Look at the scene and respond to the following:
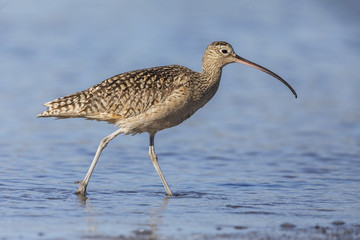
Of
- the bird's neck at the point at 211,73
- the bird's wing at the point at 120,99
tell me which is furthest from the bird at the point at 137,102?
the bird's neck at the point at 211,73

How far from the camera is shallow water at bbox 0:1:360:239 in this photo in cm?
784

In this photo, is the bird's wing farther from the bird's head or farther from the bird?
the bird's head

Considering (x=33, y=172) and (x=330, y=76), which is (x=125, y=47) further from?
(x=33, y=172)

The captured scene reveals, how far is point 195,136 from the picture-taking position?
534 inches

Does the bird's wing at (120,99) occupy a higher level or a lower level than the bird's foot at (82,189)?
higher

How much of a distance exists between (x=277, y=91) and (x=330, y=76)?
1853 mm

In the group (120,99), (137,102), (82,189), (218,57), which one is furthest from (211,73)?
(82,189)

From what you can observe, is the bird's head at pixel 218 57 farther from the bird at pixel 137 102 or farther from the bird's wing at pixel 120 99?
the bird's wing at pixel 120 99

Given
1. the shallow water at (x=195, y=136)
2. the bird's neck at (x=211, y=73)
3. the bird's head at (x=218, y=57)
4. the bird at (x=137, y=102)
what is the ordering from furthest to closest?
the bird's head at (x=218, y=57)
the bird's neck at (x=211, y=73)
the bird at (x=137, y=102)
the shallow water at (x=195, y=136)

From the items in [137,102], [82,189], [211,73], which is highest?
[211,73]

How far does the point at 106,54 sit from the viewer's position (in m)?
19.4

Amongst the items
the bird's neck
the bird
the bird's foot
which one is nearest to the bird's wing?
the bird

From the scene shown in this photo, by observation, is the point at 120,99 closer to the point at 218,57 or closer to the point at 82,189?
the point at 82,189

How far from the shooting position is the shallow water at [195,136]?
7.84 m
